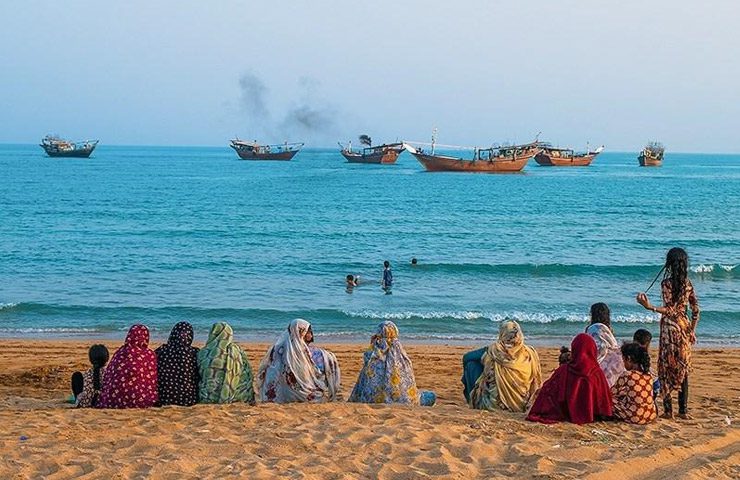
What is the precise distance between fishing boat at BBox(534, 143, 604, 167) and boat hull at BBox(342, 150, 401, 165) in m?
16.2

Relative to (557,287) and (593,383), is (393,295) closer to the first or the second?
(557,287)

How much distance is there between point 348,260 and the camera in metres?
23.6

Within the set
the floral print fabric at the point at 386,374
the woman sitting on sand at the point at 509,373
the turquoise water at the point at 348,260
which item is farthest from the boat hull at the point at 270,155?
the woman sitting on sand at the point at 509,373

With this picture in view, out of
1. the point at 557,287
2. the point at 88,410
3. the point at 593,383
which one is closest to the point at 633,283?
the point at 557,287

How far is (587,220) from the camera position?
1400 inches

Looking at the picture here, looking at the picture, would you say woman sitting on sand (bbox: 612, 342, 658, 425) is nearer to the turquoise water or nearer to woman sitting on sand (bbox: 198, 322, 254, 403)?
woman sitting on sand (bbox: 198, 322, 254, 403)

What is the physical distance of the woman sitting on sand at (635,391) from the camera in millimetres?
6797

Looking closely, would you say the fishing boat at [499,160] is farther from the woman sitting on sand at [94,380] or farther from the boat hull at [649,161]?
the woman sitting on sand at [94,380]

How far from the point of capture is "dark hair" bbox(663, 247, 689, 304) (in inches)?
269

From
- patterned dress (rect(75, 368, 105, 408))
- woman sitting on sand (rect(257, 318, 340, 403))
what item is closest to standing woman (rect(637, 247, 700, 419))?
woman sitting on sand (rect(257, 318, 340, 403))

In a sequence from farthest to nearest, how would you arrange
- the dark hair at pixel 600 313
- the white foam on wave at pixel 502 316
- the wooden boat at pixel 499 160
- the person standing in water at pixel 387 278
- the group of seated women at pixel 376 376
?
the wooden boat at pixel 499 160 → the person standing in water at pixel 387 278 → the white foam on wave at pixel 502 316 → the dark hair at pixel 600 313 → the group of seated women at pixel 376 376

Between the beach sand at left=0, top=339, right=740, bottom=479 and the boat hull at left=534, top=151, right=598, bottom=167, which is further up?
the boat hull at left=534, top=151, right=598, bottom=167

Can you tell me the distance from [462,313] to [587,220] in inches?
827

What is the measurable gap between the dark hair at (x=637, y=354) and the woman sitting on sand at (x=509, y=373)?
90cm
